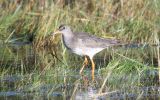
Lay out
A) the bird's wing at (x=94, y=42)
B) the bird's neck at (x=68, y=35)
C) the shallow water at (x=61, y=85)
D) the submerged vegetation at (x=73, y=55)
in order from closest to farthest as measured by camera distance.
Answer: the shallow water at (x=61, y=85) < the submerged vegetation at (x=73, y=55) < the bird's wing at (x=94, y=42) < the bird's neck at (x=68, y=35)

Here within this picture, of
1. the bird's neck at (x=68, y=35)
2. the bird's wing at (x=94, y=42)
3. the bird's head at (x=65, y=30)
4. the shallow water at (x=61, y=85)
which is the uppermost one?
the bird's head at (x=65, y=30)

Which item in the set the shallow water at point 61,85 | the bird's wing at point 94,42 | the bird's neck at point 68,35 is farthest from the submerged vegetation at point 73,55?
the bird's neck at point 68,35

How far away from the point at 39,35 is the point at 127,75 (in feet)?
13.8

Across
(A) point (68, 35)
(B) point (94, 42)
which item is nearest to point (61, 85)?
(B) point (94, 42)

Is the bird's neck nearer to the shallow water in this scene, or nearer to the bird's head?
the bird's head

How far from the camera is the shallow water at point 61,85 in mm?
8281

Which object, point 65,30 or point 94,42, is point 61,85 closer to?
point 94,42

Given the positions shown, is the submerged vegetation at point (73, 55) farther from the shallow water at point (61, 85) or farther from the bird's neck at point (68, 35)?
the bird's neck at point (68, 35)

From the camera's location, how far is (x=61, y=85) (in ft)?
30.0

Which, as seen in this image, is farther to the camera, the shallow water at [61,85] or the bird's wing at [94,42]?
the bird's wing at [94,42]

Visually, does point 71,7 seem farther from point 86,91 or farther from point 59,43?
point 86,91

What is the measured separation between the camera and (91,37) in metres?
11.1

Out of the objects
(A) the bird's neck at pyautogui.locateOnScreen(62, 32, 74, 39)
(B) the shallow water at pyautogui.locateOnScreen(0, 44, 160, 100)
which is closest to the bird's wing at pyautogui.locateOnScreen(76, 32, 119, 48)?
(A) the bird's neck at pyautogui.locateOnScreen(62, 32, 74, 39)

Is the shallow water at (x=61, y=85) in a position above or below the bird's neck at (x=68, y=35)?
below
